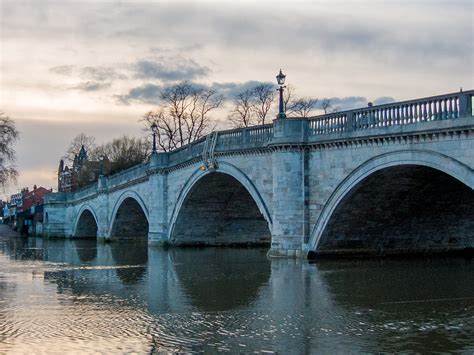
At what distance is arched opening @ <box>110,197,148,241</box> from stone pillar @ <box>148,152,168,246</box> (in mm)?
12914

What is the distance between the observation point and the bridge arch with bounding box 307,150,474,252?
20.9m

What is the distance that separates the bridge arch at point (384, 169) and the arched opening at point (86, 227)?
47.1 m

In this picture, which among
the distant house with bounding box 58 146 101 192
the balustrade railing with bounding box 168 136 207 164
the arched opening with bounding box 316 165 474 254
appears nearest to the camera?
the arched opening with bounding box 316 165 474 254

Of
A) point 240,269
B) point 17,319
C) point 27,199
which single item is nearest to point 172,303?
point 17,319

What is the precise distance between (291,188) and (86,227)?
47493 millimetres

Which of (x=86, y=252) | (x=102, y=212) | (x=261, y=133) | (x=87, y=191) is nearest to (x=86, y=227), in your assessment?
(x=87, y=191)

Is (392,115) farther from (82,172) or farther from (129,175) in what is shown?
(82,172)

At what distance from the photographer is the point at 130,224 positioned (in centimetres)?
5694

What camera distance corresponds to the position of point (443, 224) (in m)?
28.6

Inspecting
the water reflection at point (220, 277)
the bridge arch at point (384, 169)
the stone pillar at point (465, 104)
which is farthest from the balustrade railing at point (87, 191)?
the stone pillar at point (465, 104)

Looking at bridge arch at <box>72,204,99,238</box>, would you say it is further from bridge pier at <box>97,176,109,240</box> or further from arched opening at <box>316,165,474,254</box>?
arched opening at <box>316,165,474,254</box>

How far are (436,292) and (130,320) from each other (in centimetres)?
794

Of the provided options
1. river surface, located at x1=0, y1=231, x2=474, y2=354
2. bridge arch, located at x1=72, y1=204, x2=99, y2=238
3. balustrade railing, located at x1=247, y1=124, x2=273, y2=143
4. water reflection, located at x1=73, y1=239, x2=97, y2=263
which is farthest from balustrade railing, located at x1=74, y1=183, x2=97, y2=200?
river surface, located at x1=0, y1=231, x2=474, y2=354

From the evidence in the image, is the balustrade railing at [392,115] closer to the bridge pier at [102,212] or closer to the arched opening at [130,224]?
the arched opening at [130,224]
